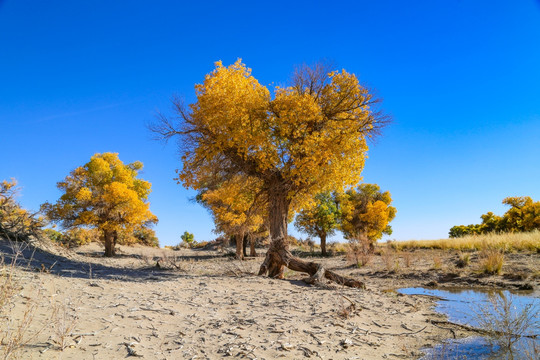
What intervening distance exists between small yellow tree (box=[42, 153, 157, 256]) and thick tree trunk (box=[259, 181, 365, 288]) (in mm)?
13164

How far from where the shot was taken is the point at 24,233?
1374 cm

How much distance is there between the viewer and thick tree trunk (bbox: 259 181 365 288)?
1146 cm

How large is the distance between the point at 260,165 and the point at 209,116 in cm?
231

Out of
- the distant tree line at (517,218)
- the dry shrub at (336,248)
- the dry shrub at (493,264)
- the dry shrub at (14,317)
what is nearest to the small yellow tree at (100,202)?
the dry shrub at (14,317)

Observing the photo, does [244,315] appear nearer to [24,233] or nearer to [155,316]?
[155,316]

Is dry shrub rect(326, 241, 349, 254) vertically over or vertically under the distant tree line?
under

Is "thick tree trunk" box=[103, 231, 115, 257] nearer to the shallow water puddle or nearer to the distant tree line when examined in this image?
the shallow water puddle

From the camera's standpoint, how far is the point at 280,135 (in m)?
11.9

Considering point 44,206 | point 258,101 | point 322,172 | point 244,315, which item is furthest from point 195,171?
point 44,206

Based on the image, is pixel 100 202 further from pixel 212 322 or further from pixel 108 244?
pixel 212 322

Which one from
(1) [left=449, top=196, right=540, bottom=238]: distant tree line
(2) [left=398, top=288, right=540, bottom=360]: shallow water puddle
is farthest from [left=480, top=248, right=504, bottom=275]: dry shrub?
(1) [left=449, top=196, right=540, bottom=238]: distant tree line

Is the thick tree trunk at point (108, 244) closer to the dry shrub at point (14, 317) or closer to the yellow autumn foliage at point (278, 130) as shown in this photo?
the yellow autumn foliage at point (278, 130)

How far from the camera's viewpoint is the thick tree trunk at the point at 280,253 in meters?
11.5

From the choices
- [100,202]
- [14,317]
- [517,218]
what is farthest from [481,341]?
[517,218]
